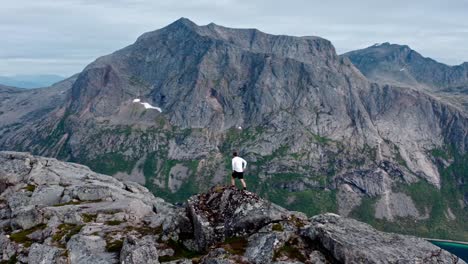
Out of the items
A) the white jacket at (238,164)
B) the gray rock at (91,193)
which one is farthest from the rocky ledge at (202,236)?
the gray rock at (91,193)

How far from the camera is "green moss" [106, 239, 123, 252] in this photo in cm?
5017

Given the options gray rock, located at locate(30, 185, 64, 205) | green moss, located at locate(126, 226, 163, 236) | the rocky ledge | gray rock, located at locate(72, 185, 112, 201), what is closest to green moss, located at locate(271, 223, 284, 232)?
the rocky ledge

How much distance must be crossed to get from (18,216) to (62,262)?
2008 centimetres

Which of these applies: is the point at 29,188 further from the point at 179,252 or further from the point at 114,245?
the point at 179,252

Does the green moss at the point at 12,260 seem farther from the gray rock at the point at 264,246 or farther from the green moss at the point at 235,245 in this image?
the gray rock at the point at 264,246

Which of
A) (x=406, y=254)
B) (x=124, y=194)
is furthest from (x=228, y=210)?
(x=124, y=194)

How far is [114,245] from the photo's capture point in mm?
51469

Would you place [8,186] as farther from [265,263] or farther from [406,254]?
[406,254]

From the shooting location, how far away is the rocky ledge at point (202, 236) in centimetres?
3944

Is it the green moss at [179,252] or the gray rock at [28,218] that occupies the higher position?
the green moss at [179,252]

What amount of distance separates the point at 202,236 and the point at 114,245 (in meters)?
12.8

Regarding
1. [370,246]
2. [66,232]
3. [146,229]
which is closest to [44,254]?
[66,232]

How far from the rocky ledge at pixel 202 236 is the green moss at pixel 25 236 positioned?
149 mm

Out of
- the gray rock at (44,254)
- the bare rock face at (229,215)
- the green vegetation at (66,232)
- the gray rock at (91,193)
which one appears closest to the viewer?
the bare rock face at (229,215)
